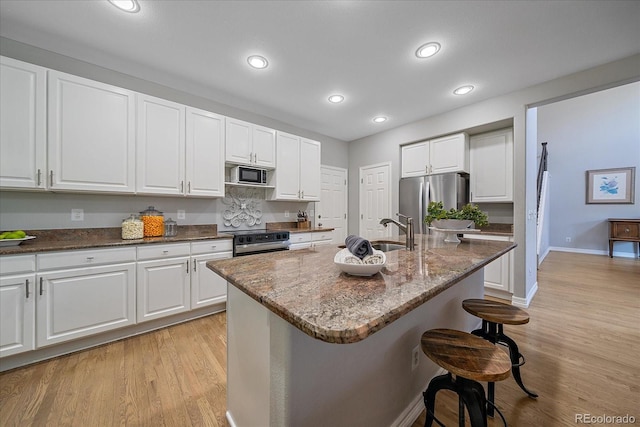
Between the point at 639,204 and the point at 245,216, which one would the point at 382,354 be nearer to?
the point at 245,216

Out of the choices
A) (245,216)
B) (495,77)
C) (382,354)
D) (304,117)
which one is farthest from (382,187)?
(382,354)

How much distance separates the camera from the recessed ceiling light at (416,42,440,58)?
6.84 feet

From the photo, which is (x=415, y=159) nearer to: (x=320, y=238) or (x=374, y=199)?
(x=374, y=199)

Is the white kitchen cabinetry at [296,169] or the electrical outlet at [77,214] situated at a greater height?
the white kitchen cabinetry at [296,169]

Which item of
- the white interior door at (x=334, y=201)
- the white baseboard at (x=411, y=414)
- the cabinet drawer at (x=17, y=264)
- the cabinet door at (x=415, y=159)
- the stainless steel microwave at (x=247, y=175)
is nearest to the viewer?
the white baseboard at (x=411, y=414)

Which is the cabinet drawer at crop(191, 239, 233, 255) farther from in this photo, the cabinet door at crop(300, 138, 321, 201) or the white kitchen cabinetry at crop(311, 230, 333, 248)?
the cabinet door at crop(300, 138, 321, 201)

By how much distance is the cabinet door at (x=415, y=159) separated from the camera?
148 inches

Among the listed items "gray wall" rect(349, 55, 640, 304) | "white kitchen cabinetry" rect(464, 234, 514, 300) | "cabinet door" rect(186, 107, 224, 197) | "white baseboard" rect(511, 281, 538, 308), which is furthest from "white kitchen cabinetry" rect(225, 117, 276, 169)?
"white baseboard" rect(511, 281, 538, 308)

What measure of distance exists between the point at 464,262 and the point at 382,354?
64 centimetres

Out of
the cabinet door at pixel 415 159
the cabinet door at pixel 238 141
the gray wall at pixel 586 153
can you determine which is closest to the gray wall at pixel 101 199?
the cabinet door at pixel 238 141

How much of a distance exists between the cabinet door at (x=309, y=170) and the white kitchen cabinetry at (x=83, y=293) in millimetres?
2332

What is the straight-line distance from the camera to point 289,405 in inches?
30.5

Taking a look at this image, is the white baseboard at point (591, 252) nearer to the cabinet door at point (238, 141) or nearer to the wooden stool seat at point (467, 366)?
the wooden stool seat at point (467, 366)

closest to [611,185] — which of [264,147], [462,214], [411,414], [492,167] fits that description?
[492,167]
